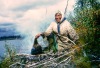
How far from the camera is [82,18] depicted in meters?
12.2

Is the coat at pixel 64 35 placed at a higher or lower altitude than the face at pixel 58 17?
lower

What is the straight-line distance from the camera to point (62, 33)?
1033 cm

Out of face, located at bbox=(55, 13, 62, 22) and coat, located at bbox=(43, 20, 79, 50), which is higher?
face, located at bbox=(55, 13, 62, 22)

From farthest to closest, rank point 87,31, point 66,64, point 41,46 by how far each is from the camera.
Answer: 1. point 87,31
2. point 41,46
3. point 66,64

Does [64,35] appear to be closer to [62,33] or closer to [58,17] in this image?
[62,33]

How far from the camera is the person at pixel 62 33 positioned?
1029 centimetres

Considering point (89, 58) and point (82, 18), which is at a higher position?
point (82, 18)

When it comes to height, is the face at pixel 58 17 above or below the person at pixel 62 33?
above

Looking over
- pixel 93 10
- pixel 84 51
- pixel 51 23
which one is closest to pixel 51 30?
pixel 51 23

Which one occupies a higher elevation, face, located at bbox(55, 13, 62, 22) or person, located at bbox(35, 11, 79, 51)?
face, located at bbox(55, 13, 62, 22)

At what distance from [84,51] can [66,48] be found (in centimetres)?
51

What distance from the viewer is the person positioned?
33.8 ft

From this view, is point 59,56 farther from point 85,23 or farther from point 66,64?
point 85,23

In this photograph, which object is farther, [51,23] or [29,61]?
[51,23]
